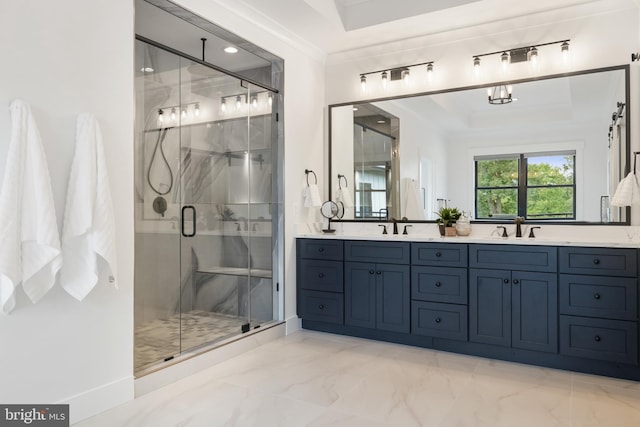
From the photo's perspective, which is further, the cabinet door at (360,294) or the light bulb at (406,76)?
the light bulb at (406,76)

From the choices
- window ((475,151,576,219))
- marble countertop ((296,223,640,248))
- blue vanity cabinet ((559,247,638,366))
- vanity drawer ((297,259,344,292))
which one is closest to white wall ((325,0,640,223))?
marble countertop ((296,223,640,248))

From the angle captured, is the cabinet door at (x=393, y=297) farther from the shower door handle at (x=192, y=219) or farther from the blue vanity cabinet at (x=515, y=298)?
the shower door handle at (x=192, y=219)

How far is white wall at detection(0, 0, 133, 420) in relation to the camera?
2.04m

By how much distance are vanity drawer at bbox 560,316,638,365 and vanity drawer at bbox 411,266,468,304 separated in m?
0.71

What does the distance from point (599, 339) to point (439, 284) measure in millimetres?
1115

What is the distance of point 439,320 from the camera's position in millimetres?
3494

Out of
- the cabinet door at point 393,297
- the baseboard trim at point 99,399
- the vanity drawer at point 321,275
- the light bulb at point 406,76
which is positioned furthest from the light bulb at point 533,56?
the baseboard trim at point 99,399

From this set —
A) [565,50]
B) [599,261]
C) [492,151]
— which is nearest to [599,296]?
[599,261]

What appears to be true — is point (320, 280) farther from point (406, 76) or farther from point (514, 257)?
point (406, 76)

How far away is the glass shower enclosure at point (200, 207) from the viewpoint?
122 inches

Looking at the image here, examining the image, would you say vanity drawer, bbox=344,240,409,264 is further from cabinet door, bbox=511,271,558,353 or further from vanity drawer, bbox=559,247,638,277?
vanity drawer, bbox=559,247,638,277

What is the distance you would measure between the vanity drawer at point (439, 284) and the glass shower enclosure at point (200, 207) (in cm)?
127

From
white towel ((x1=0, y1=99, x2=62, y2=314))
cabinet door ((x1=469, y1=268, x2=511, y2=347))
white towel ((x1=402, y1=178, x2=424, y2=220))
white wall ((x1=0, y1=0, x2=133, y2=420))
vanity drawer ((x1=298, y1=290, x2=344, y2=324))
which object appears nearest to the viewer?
white towel ((x1=0, y1=99, x2=62, y2=314))

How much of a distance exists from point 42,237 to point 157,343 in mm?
1376
